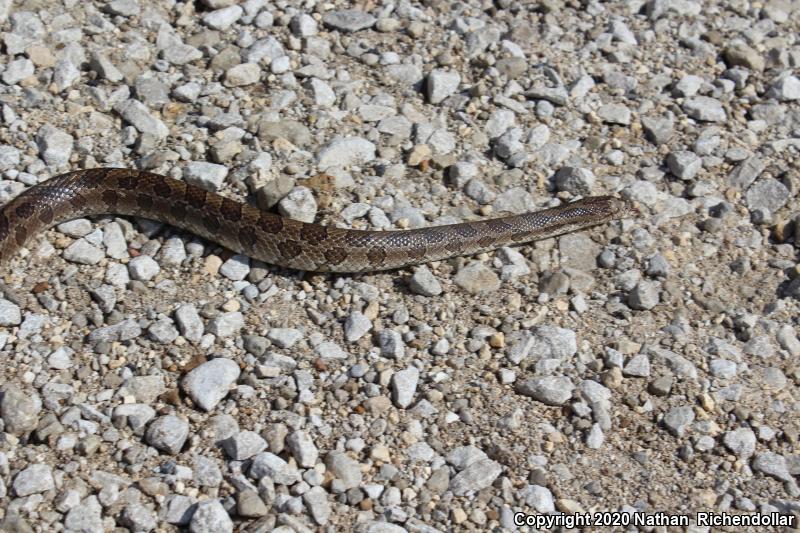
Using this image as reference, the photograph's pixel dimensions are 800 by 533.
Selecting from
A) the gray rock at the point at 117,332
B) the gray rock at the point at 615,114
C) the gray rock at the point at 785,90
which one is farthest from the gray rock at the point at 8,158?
the gray rock at the point at 785,90

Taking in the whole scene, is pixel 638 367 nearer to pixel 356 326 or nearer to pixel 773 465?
pixel 773 465

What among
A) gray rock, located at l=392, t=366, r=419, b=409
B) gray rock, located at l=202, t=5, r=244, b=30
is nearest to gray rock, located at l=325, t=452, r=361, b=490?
gray rock, located at l=392, t=366, r=419, b=409

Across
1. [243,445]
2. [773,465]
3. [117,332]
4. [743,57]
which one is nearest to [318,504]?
[243,445]

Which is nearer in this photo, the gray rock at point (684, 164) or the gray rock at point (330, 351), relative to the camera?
the gray rock at point (330, 351)

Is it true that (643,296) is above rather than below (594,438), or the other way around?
above

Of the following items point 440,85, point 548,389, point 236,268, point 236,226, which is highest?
Answer: point 440,85

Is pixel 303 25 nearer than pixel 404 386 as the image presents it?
No

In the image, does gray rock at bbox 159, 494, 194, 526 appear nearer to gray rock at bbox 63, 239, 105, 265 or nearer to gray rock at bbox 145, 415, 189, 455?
gray rock at bbox 145, 415, 189, 455

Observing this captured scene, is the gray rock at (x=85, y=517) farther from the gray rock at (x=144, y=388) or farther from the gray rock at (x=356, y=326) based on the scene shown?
the gray rock at (x=356, y=326)
